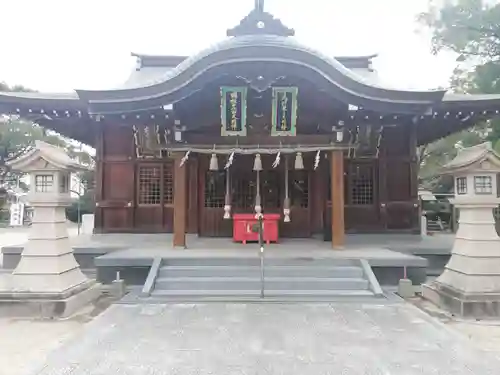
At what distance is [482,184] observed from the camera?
21.7 feet

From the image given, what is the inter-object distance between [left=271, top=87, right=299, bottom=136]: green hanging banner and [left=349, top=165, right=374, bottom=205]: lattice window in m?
3.19

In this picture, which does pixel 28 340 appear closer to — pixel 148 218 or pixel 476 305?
pixel 476 305

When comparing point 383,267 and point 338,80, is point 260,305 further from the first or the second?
point 338,80

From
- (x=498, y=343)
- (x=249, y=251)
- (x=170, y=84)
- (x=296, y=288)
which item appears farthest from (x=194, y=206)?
(x=498, y=343)

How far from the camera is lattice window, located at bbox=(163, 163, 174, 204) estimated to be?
11961 mm

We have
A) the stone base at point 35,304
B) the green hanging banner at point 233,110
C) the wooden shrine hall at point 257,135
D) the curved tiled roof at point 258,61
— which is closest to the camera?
the stone base at point 35,304

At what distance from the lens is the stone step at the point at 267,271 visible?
7.88 m

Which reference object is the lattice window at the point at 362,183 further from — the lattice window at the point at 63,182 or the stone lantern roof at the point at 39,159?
the stone lantern roof at the point at 39,159

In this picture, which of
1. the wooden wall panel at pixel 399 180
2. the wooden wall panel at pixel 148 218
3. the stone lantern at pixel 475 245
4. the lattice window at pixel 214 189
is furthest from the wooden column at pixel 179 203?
the wooden wall panel at pixel 399 180

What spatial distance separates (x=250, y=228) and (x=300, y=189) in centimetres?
207

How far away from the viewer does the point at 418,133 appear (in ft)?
41.8

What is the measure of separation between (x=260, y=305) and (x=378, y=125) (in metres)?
5.38

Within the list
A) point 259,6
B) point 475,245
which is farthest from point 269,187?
point 475,245

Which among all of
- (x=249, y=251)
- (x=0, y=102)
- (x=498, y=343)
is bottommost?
(x=498, y=343)
